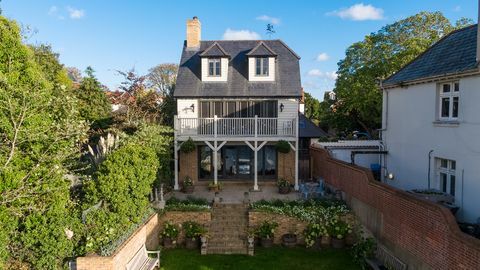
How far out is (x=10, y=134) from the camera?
8820mm

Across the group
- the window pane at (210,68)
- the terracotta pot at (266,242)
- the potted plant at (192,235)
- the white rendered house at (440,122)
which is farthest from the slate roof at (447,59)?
the potted plant at (192,235)

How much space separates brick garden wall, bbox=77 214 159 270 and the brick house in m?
6.29

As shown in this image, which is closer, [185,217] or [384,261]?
[384,261]

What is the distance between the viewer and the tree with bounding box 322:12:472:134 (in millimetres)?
26188

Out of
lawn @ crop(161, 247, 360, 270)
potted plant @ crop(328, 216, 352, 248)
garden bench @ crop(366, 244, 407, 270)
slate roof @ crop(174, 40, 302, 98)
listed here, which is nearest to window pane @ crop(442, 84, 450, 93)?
garden bench @ crop(366, 244, 407, 270)

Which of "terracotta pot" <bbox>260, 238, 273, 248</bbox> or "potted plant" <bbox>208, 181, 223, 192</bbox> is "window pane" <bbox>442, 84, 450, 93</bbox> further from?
"potted plant" <bbox>208, 181, 223, 192</bbox>

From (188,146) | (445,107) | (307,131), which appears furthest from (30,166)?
(307,131)

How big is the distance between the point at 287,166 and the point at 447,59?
10.4m

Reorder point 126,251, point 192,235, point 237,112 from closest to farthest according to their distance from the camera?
point 126,251
point 192,235
point 237,112

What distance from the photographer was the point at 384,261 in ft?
38.1

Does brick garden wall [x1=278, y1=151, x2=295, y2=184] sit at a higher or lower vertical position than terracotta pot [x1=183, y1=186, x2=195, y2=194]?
higher

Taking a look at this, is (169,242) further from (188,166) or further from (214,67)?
(214,67)

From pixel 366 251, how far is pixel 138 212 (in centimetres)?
800

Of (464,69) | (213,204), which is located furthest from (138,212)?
(464,69)
